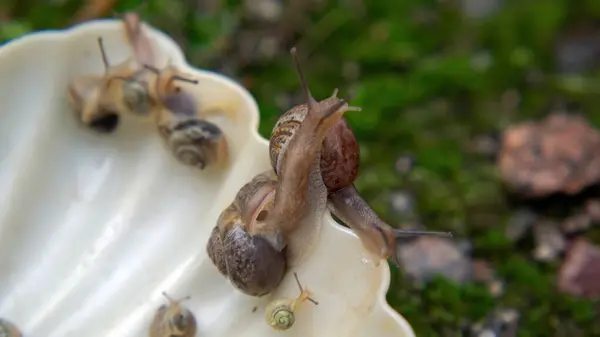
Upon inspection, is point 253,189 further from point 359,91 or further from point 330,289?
point 359,91

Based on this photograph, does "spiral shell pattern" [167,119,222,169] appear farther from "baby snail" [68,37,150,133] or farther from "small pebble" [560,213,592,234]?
"small pebble" [560,213,592,234]

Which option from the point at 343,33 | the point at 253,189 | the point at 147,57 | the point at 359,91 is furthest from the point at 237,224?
the point at 343,33

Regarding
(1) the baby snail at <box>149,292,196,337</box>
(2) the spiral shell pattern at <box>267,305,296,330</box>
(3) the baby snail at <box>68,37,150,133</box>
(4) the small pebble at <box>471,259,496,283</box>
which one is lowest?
(4) the small pebble at <box>471,259,496,283</box>

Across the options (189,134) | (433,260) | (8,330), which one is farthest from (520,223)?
(8,330)

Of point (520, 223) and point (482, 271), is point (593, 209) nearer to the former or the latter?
point (520, 223)

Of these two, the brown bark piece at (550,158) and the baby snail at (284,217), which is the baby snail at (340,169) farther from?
the brown bark piece at (550,158)

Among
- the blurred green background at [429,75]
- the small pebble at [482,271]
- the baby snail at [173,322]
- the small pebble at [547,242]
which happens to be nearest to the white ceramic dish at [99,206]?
the baby snail at [173,322]

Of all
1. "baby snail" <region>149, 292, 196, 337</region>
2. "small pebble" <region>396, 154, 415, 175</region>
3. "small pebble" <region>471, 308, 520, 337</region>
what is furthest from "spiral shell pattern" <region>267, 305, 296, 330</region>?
"small pebble" <region>396, 154, 415, 175</region>
